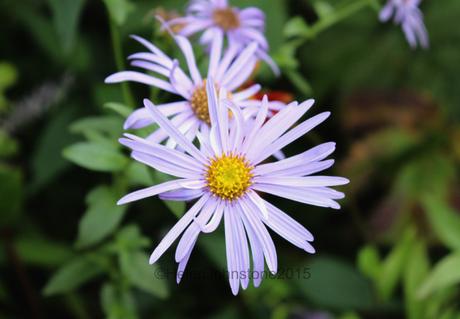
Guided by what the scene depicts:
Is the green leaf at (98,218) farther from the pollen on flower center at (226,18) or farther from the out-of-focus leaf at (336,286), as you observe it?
the out-of-focus leaf at (336,286)

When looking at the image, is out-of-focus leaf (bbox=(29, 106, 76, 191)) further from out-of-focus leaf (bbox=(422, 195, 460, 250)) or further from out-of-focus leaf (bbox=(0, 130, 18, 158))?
out-of-focus leaf (bbox=(422, 195, 460, 250))

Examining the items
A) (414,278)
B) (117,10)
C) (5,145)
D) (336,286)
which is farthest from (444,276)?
(5,145)

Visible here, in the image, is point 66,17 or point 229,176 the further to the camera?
point 66,17

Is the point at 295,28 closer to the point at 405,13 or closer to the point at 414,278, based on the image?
the point at 405,13

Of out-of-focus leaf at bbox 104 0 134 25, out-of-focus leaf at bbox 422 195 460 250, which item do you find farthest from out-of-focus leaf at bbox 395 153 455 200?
out-of-focus leaf at bbox 104 0 134 25

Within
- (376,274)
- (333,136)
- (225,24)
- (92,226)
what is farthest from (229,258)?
(333,136)

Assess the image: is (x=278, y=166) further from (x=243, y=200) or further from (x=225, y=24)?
(x=225, y=24)

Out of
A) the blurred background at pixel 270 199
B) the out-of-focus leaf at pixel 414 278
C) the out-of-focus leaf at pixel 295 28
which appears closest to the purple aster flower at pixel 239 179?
the blurred background at pixel 270 199
